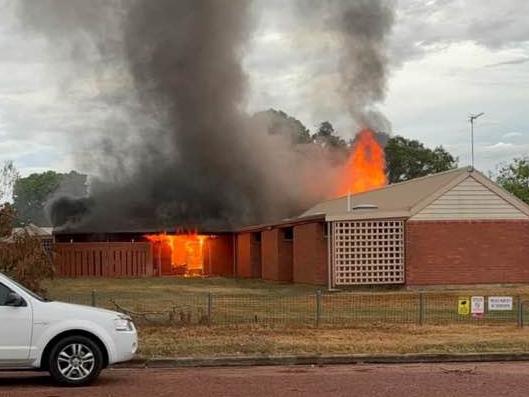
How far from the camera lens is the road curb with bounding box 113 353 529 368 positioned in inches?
492

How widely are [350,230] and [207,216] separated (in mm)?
25554

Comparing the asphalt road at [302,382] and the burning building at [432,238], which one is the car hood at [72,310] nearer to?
the asphalt road at [302,382]

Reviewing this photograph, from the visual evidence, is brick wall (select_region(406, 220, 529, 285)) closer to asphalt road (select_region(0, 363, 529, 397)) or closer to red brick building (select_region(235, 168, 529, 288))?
red brick building (select_region(235, 168, 529, 288))

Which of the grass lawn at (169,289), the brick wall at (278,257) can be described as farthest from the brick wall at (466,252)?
the brick wall at (278,257)

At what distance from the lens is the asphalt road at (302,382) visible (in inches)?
387

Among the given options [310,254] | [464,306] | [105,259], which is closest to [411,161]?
[105,259]

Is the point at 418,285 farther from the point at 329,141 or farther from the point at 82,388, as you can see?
the point at 329,141

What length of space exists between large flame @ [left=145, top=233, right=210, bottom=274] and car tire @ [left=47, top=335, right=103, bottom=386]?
42.0 metres

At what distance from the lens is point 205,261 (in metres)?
54.4

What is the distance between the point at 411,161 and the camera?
78188 mm

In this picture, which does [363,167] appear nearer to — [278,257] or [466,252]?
[278,257]

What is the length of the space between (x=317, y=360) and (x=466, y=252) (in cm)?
1958

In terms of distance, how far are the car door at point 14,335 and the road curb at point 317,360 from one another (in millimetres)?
2485

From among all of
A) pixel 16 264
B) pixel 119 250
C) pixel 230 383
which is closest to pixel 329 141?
pixel 119 250
